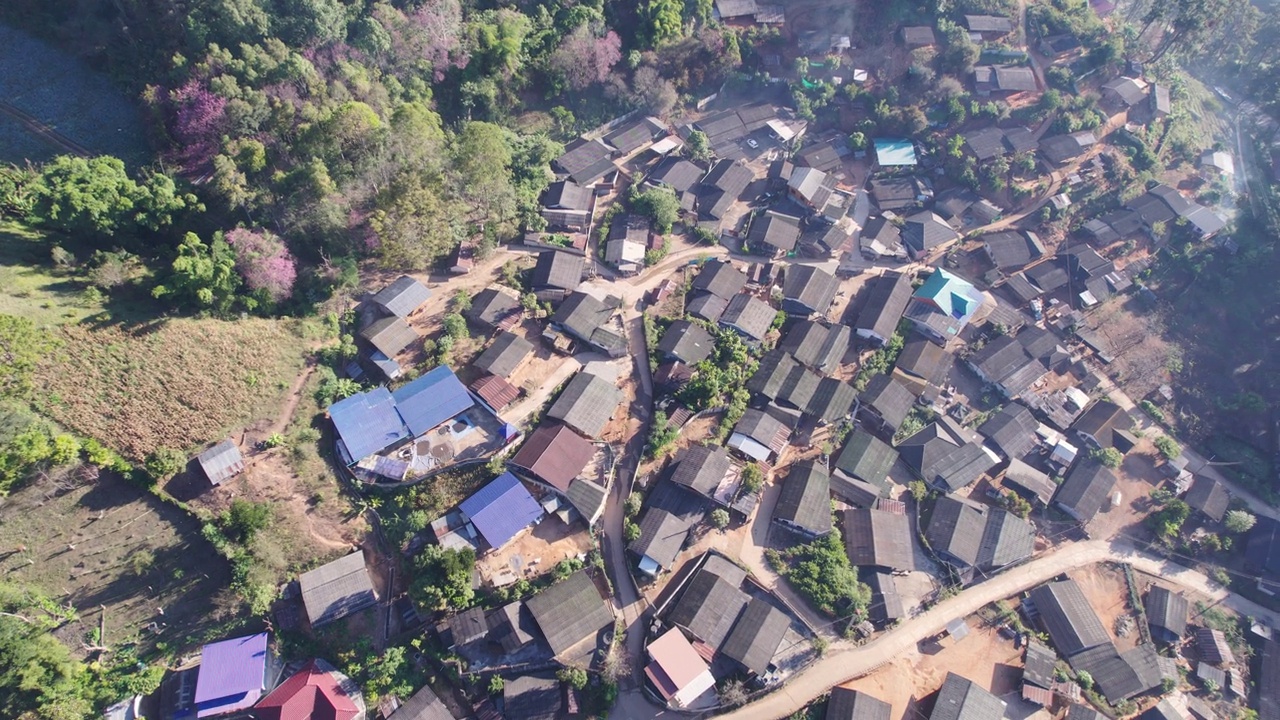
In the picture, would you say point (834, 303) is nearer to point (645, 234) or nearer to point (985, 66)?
point (645, 234)

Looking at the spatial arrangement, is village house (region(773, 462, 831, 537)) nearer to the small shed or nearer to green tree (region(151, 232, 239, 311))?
the small shed

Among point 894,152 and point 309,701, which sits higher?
point 894,152

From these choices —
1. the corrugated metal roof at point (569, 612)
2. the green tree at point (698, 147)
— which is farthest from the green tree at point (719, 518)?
the green tree at point (698, 147)

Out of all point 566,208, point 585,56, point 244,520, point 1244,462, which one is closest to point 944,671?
point 1244,462

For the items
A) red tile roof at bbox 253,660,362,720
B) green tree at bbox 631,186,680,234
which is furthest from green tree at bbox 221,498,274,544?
green tree at bbox 631,186,680,234

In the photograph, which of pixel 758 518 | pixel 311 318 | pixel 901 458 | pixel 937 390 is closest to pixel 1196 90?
pixel 937 390

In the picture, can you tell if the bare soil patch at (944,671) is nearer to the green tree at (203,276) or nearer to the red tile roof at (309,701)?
the red tile roof at (309,701)

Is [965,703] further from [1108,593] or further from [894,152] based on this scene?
[894,152]
